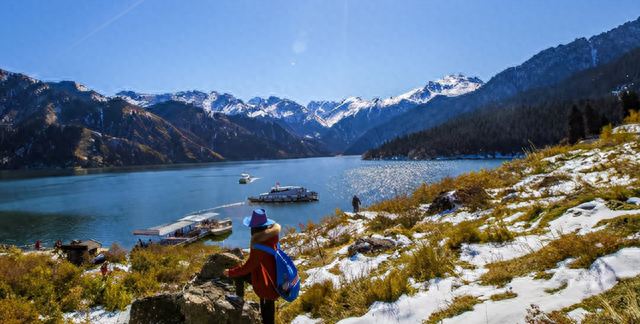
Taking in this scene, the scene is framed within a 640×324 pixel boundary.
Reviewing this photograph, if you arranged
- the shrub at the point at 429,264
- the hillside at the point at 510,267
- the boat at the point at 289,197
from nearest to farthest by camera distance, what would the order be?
the hillside at the point at 510,267 → the shrub at the point at 429,264 → the boat at the point at 289,197

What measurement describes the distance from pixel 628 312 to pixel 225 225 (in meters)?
37.3

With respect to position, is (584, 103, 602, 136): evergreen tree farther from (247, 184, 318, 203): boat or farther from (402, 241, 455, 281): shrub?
(402, 241, 455, 281): shrub

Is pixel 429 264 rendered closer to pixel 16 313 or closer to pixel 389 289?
pixel 389 289

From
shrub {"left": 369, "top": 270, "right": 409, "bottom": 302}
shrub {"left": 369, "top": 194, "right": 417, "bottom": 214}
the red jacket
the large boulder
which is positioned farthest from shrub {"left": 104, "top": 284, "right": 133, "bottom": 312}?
shrub {"left": 369, "top": 194, "right": 417, "bottom": 214}

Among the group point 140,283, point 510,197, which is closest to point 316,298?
point 140,283

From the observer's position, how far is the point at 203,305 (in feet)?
13.5

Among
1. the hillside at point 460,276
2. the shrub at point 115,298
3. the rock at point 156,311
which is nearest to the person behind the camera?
the hillside at point 460,276

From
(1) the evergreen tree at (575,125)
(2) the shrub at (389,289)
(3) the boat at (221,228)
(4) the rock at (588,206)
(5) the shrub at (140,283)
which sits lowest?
(3) the boat at (221,228)

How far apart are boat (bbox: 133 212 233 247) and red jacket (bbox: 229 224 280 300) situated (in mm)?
27968

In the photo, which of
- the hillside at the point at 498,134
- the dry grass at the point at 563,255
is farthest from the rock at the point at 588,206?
the hillside at the point at 498,134

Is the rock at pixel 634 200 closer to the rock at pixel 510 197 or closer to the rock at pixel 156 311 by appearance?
the rock at pixel 510 197

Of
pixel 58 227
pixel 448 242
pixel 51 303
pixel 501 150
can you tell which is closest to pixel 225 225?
pixel 58 227

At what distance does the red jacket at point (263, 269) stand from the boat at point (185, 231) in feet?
91.8

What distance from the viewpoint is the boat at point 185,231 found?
3013 cm
